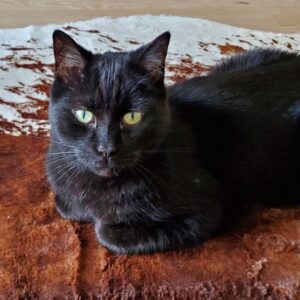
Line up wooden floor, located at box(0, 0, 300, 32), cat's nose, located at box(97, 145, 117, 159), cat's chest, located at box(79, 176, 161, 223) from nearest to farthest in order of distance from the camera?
cat's nose, located at box(97, 145, 117, 159), cat's chest, located at box(79, 176, 161, 223), wooden floor, located at box(0, 0, 300, 32)

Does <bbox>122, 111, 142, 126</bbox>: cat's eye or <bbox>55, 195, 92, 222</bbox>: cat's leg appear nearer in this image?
<bbox>122, 111, 142, 126</bbox>: cat's eye

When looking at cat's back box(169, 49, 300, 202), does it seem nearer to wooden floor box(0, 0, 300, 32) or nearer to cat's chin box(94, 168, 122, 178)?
cat's chin box(94, 168, 122, 178)

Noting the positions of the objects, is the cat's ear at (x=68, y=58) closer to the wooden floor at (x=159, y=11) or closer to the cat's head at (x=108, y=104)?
the cat's head at (x=108, y=104)

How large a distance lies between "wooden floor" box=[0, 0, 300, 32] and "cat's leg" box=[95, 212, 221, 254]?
159 cm

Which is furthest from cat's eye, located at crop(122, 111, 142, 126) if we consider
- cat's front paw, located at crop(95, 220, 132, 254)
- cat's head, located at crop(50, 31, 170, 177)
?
cat's front paw, located at crop(95, 220, 132, 254)

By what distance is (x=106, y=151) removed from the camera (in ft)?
3.60

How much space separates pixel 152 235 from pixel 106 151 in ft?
0.71

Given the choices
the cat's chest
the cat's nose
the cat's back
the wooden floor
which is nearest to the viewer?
the cat's nose

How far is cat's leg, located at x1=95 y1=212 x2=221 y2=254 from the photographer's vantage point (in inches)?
47.5

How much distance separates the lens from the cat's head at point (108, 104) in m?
1.11

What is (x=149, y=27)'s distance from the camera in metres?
2.31

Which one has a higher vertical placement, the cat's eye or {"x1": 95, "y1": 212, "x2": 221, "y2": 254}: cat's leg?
the cat's eye

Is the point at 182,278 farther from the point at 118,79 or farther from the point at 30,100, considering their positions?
the point at 30,100

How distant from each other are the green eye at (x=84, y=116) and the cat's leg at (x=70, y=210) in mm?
218
